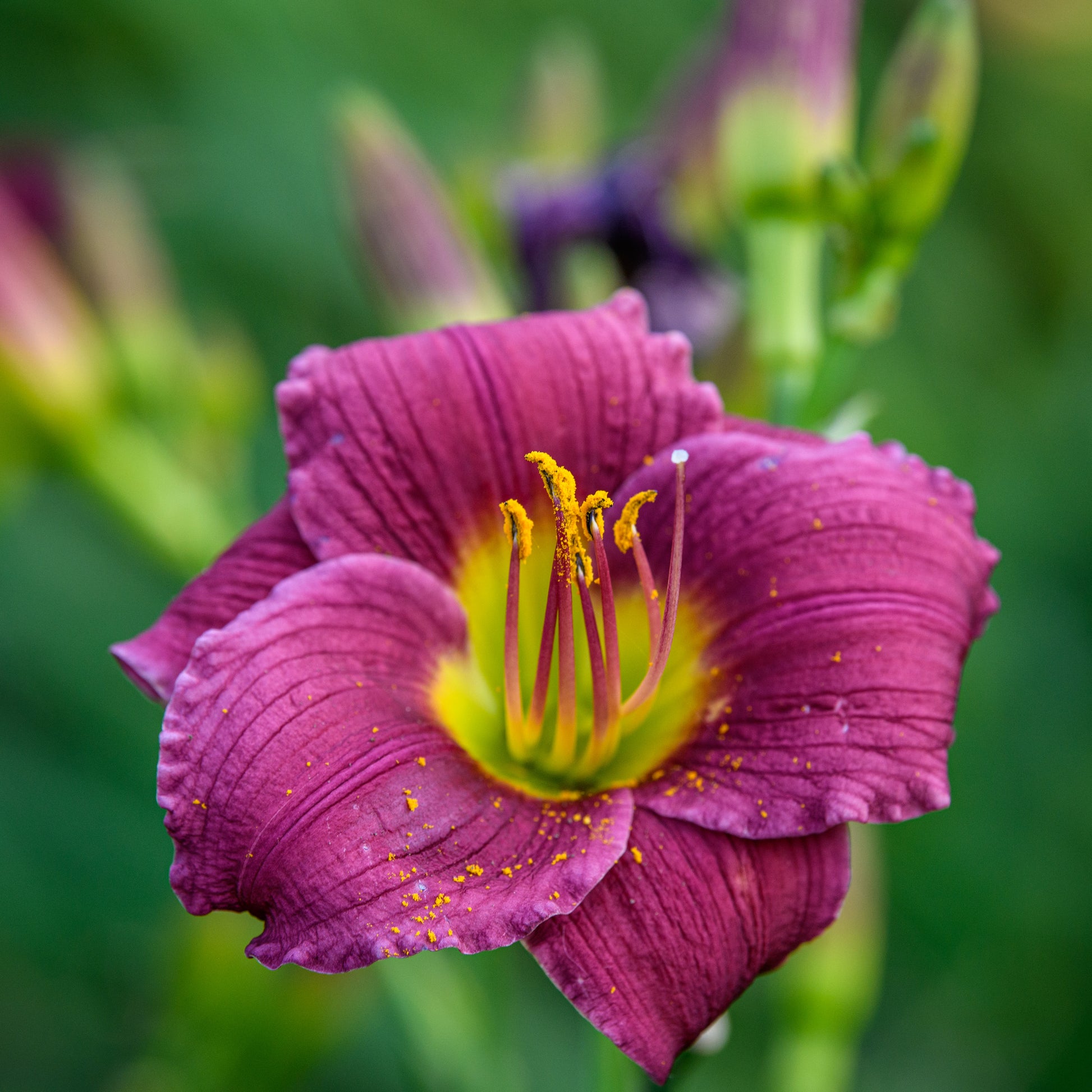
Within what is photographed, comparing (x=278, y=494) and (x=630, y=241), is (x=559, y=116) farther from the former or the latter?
(x=278, y=494)

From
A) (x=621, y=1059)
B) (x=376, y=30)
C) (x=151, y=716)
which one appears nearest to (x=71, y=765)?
(x=151, y=716)

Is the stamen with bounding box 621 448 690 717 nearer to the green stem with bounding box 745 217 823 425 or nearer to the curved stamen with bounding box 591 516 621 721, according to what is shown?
the curved stamen with bounding box 591 516 621 721

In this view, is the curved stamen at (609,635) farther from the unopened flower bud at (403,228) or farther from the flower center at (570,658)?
the unopened flower bud at (403,228)

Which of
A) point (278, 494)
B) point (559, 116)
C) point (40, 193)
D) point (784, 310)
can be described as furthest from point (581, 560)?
point (278, 494)

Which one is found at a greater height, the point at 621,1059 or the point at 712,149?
the point at 712,149

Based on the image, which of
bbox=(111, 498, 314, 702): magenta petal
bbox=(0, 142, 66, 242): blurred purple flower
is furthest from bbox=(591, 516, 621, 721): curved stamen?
bbox=(0, 142, 66, 242): blurred purple flower

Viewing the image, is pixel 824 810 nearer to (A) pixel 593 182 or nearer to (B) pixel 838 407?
(B) pixel 838 407
